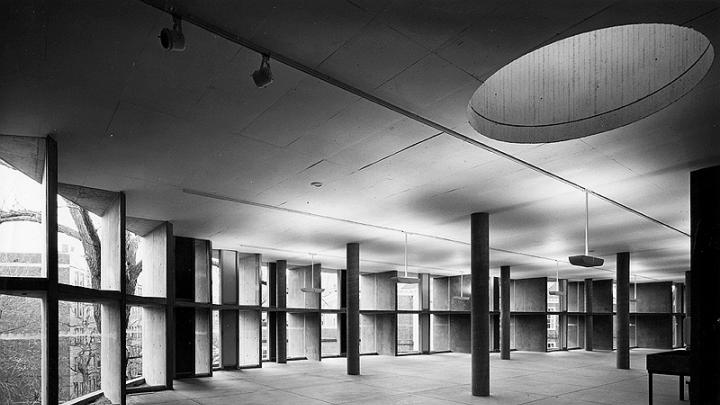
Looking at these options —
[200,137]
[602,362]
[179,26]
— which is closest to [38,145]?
[200,137]

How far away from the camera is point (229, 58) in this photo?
5492 mm

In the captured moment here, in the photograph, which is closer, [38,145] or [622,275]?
[38,145]

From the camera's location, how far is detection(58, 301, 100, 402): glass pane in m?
10.1

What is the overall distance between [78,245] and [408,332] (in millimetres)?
22625

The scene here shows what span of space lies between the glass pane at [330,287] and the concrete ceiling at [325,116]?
13401mm

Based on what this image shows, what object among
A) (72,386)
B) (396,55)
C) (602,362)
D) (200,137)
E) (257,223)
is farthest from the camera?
(602,362)

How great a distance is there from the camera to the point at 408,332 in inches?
1222

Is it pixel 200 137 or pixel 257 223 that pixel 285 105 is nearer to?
pixel 200 137

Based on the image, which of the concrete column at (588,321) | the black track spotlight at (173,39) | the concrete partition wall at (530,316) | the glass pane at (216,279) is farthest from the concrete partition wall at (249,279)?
the concrete column at (588,321)

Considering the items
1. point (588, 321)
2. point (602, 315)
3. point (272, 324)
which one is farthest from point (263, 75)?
point (602, 315)

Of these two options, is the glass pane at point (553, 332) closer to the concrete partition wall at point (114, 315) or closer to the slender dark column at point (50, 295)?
the concrete partition wall at point (114, 315)

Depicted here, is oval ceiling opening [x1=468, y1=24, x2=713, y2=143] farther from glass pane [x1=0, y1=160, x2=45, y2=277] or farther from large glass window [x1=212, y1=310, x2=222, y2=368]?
large glass window [x1=212, y1=310, x2=222, y2=368]

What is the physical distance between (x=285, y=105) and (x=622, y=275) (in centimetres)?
1979

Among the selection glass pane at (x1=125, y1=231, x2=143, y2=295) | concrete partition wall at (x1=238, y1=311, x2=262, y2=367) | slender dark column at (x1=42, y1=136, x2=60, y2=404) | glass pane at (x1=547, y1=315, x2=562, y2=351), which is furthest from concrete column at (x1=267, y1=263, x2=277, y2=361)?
glass pane at (x1=547, y1=315, x2=562, y2=351)
